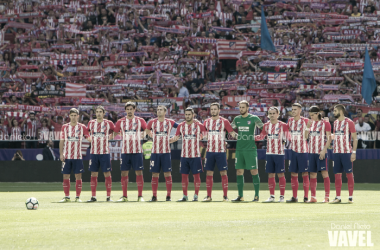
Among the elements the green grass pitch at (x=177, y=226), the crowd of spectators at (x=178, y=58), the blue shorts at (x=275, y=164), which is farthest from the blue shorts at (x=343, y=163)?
the crowd of spectators at (x=178, y=58)

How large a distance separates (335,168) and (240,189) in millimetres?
2155

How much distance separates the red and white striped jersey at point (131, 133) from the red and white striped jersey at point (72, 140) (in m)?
0.93

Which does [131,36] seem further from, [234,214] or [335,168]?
[234,214]

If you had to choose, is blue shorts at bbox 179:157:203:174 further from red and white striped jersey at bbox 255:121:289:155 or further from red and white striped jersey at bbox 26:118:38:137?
red and white striped jersey at bbox 26:118:38:137

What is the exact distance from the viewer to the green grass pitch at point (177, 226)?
253 inches

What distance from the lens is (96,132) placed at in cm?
1332

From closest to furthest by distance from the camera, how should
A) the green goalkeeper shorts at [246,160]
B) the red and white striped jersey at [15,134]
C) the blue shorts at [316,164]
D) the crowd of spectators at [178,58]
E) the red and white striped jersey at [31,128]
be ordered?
the blue shorts at [316,164] < the green goalkeeper shorts at [246,160] < the red and white striped jersey at [15,134] < the red and white striped jersey at [31,128] < the crowd of spectators at [178,58]

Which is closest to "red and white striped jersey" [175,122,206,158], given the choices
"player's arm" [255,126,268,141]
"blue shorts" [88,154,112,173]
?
"player's arm" [255,126,268,141]

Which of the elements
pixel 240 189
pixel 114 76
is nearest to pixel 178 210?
pixel 240 189

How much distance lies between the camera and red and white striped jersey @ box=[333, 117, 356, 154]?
39.7 ft

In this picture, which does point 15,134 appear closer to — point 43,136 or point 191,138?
point 43,136

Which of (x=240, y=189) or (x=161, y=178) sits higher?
(x=240, y=189)

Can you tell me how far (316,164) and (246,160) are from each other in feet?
5.16

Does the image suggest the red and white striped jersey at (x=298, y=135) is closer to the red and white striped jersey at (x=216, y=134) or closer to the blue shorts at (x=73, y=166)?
the red and white striped jersey at (x=216, y=134)
